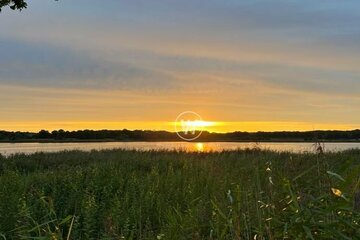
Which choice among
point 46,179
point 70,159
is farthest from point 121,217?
point 70,159

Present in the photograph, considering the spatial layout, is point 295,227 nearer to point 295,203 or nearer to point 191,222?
point 295,203

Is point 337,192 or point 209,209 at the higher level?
point 337,192

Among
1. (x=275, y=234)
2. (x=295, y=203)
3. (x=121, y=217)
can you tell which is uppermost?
(x=295, y=203)

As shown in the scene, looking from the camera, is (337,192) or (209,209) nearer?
(337,192)

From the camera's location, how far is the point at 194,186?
31.9 feet

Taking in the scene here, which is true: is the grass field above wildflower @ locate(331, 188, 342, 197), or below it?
below

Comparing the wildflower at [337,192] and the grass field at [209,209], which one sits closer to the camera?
the wildflower at [337,192]

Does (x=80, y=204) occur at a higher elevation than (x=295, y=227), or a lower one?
lower

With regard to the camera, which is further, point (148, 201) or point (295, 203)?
point (148, 201)

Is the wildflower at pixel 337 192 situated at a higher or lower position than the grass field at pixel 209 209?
higher

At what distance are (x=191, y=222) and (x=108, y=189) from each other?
15.7 feet

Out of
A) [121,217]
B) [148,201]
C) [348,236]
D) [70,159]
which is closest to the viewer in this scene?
[348,236]

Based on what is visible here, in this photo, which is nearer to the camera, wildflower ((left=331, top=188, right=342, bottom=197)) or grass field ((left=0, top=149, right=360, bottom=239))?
wildflower ((left=331, top=188, right=342, bottom=197))

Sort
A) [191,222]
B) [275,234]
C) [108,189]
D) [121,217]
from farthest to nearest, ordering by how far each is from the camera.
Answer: [108,189]
[121,217]
[191,222]
[275,234]
